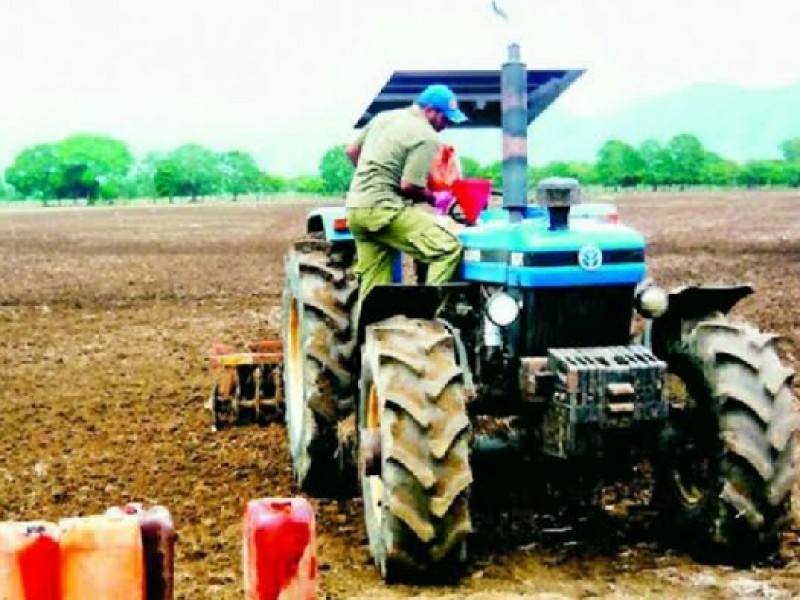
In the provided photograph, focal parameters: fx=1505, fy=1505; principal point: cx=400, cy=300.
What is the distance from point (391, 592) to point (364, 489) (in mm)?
786

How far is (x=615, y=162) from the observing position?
146 m

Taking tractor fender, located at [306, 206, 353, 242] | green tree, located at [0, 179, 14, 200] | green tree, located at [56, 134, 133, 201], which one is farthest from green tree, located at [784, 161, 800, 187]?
tractor fender, located at [306, 206, 353, 242]

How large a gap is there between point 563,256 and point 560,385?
0.57m

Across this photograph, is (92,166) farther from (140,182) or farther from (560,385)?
(560,385)

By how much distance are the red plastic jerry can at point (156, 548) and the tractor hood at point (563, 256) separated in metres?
3.05

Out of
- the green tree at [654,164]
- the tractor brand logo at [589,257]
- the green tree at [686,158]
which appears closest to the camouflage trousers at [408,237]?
the tractor brand logo at [589,257]

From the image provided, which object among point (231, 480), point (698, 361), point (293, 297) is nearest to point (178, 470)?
point (231, 480)

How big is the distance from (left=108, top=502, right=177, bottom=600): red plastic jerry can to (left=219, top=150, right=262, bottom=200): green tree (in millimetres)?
144710

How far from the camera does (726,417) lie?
6.15 meters

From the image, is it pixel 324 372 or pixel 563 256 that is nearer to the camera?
pixel 563 256

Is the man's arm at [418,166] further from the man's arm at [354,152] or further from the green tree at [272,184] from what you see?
the green tree at [272,184]

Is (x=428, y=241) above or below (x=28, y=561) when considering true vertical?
above

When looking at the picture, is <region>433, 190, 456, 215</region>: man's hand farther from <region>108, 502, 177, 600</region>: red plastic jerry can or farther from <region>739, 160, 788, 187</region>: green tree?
<region>739, 160, 788, 187</region>: green tree

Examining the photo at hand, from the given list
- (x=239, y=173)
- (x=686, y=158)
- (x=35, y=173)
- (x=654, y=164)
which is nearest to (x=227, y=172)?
(x=239, y=173)
